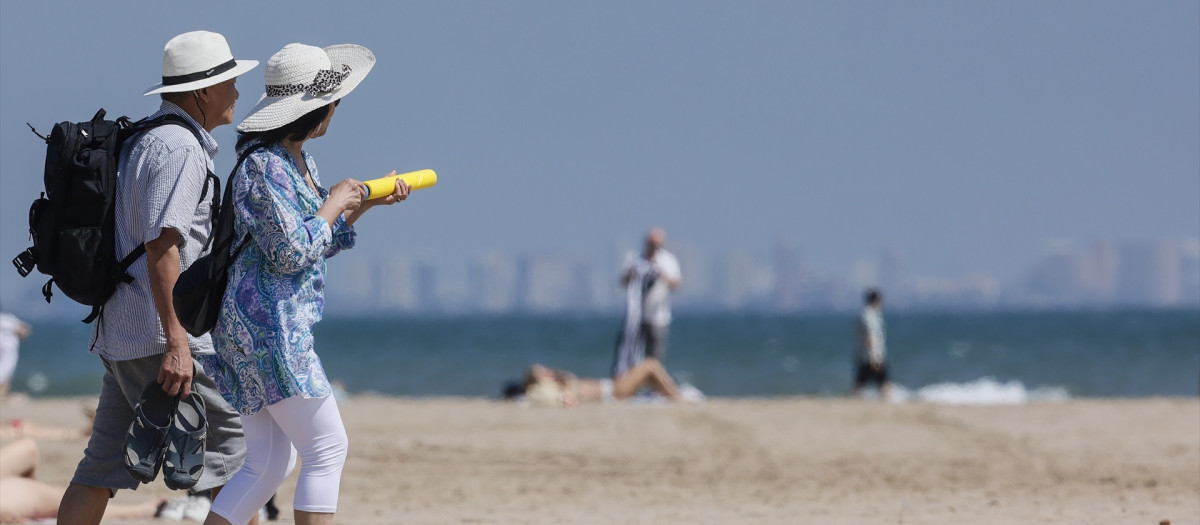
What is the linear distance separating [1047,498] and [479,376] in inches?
1082

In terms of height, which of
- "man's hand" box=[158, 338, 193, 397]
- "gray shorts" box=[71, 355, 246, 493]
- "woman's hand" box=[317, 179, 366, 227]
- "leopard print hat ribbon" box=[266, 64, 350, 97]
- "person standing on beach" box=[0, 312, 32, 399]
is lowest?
"person standing on beach" box=[0, 312, 32, 399]

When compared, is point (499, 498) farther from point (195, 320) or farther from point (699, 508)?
point (195, 320)

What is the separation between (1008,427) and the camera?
10953 mm

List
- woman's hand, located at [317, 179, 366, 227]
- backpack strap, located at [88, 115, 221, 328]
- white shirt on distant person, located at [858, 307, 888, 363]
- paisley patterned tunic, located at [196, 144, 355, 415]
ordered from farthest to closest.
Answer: white shirt on distant person, located at [858, 307, 888, 363], backpack strap, located at [88, 115, 221, 328], woman's hand, located at [317, 179, 366, 227], paisley patterned tunic, located at [196, 144, 355, 415]

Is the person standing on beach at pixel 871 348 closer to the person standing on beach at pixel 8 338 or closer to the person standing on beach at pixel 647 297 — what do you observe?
the person standing on beach at pixel 647 297

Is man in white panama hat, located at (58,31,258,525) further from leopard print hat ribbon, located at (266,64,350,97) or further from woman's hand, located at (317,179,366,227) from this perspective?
woman's hand, located at (317,179,366,227)

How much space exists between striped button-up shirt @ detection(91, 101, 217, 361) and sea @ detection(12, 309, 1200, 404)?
39.0ft

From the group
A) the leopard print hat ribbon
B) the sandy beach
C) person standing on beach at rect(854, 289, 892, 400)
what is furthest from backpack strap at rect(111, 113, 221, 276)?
person standing on beach at rect(854, 289, 892, 400)

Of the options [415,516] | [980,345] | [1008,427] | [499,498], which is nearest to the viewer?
[415,516]

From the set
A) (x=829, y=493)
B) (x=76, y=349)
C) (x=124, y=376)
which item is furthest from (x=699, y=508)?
(x=76, y=349)

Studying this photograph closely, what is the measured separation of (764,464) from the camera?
8961mm

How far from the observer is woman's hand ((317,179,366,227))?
3.78 meters

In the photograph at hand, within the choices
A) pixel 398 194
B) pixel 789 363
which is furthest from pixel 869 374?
pixel 789 363

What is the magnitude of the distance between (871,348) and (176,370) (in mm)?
13376
